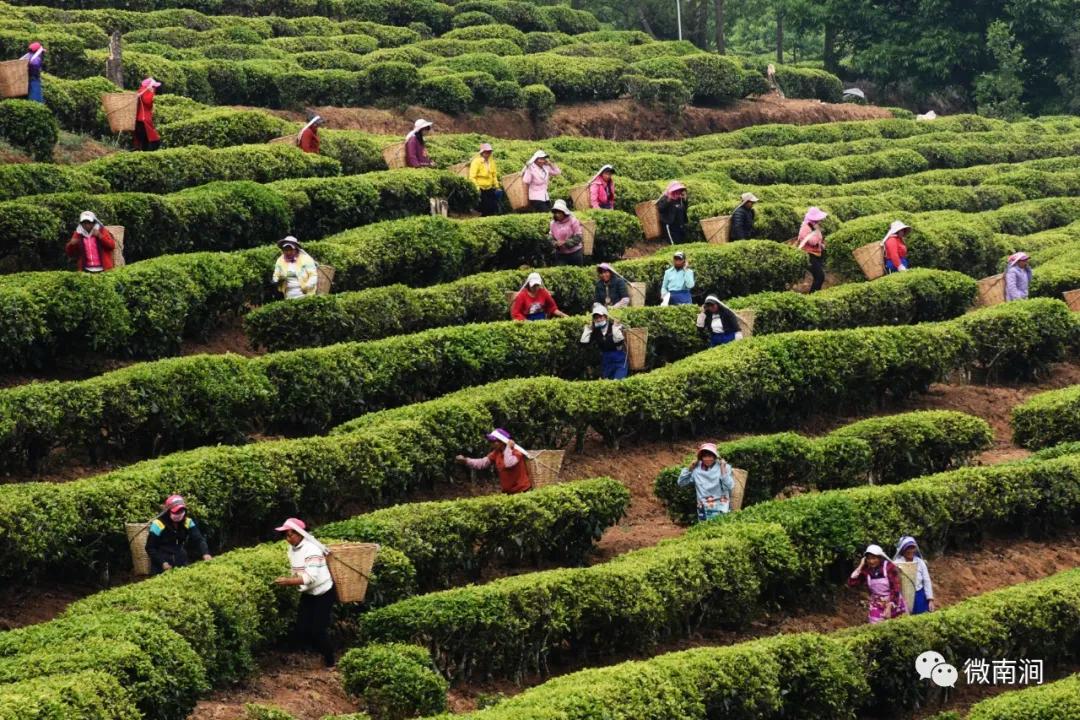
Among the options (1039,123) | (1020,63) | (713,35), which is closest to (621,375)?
(1039,123)

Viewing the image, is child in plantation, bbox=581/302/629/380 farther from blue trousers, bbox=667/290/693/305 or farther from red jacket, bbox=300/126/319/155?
red jacket, bbox=300/126/319/155

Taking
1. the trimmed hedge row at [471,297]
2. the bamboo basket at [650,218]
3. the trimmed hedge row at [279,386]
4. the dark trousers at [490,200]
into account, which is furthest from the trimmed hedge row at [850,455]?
the dark trousers at [490,200]

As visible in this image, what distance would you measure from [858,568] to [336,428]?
5.70 meters

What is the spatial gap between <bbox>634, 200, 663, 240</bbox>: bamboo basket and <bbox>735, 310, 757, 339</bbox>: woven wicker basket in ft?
15.3

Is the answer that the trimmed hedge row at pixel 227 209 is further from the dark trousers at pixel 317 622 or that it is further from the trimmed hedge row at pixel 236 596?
the dark trousers at pixel 317 622

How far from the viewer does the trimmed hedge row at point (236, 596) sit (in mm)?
13633

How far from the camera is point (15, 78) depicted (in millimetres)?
27109

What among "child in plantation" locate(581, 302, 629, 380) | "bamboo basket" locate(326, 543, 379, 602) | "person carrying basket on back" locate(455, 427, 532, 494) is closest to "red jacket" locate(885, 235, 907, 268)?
"child in plantation" locate(581, 302, 629, 380)


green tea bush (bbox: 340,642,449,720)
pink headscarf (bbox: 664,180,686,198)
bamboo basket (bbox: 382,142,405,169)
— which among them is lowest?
green tea bush (bbox: 340,642,449,720)

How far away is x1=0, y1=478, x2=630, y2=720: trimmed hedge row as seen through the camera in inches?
537

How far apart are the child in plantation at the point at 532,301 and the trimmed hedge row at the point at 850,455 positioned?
3.39 metres

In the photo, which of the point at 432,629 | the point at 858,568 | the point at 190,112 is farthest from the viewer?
the point at 190,112

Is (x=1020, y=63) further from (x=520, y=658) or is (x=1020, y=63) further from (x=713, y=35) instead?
(x=520, y=658)

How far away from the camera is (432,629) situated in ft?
51.6
